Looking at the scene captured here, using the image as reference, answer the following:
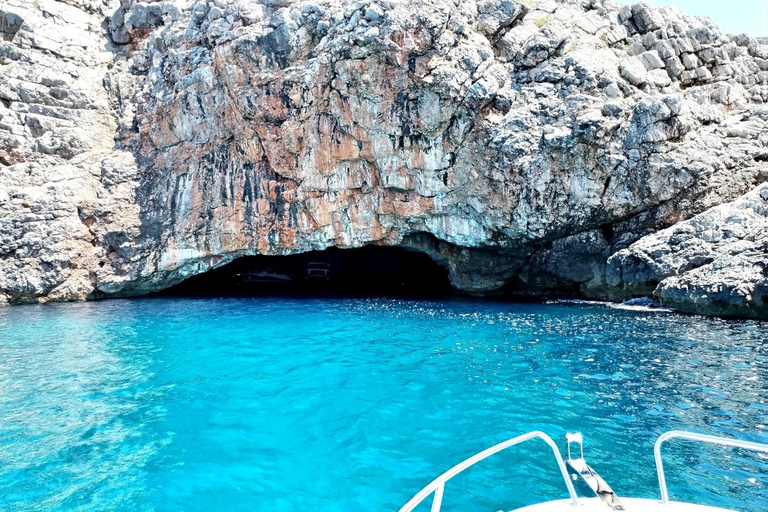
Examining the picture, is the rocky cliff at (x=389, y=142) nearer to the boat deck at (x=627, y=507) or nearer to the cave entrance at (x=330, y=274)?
the cave entrance at (x=330, y=274)

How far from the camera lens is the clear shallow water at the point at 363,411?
22.9 feet

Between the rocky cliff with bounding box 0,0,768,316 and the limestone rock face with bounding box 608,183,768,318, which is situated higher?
the rocky cliff with bounding box 0,0,768,316

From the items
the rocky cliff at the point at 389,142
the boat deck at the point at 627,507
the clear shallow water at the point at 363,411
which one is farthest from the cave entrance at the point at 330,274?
the boat deck at the point at 627,507

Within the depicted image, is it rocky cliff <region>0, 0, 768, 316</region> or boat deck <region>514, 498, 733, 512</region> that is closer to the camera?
boat deck <region>514, 498, 733, 512</region>

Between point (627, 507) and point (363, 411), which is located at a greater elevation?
point (627, 507)

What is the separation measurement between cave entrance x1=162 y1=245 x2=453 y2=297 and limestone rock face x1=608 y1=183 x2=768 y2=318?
1388 centimetres

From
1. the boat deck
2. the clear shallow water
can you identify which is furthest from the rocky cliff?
the boat deck

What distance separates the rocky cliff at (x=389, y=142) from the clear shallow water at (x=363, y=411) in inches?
309

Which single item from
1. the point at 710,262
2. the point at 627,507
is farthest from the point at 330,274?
the point at 627,507

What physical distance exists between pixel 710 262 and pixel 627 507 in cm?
2032

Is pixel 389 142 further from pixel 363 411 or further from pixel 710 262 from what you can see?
pixel 363 411

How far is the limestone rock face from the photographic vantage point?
1822cm

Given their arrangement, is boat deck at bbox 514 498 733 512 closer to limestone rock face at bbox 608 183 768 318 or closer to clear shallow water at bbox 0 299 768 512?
clear shallow water at bbox 0 299 768 512

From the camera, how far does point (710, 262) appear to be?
20.1 metres
